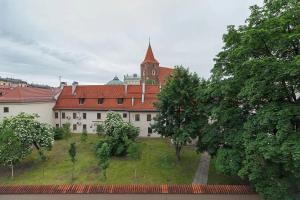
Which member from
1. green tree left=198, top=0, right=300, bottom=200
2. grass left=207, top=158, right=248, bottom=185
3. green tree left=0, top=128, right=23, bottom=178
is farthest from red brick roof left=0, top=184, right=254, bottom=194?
green tree left=0, top=128, right=23, bottom=178

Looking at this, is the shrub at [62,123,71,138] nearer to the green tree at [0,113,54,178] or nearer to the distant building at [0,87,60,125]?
the distant building at [0,87,60,125]

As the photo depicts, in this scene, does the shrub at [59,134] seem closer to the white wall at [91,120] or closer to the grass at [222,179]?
the white wall at [91,120]

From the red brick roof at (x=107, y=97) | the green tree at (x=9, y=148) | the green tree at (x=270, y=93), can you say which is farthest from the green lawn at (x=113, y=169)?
the red brick roof at (x=107, y=97)

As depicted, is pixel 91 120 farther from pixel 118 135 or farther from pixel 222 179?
pixel 222 179

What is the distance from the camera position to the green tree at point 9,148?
27.6 meters

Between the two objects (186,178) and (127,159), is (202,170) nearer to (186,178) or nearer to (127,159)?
(186,178)

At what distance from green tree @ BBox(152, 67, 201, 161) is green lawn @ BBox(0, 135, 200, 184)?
3.59m

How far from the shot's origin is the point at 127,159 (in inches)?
1281

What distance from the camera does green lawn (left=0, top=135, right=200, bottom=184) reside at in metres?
26.4

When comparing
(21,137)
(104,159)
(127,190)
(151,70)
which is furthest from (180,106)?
(151,70)

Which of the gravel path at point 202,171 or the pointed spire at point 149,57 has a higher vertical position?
the pointed spire at point 149,57

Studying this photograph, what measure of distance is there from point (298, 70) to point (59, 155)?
102ft

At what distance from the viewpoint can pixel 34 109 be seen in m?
43.7

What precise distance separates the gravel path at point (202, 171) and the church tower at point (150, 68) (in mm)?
64919
